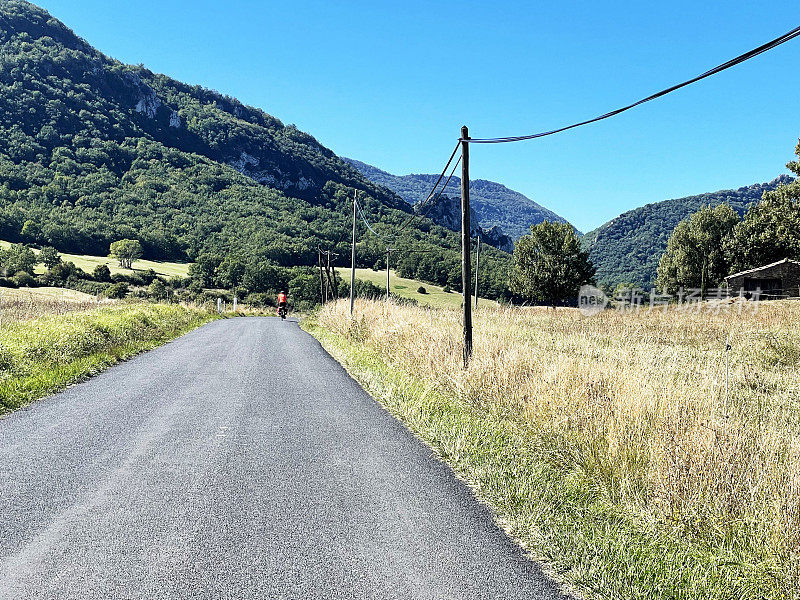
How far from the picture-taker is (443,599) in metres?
3.30

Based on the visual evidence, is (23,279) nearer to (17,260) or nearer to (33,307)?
(17,260)

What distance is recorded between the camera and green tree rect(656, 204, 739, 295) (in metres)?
58.9

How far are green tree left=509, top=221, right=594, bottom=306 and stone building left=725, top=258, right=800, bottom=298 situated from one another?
48.5 ft

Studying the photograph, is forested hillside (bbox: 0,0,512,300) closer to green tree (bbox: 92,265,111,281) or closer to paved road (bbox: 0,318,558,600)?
green tree (bbox: 92,265,111,281)

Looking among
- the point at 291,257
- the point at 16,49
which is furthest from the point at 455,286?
the point at 16,49

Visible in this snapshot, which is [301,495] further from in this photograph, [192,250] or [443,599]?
[192,250]

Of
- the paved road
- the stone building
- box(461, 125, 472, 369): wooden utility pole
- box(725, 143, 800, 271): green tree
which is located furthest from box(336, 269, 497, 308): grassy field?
the paved road

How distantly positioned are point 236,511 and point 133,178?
149 meters

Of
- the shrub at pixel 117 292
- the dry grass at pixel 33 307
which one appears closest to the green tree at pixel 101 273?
the shrub at pixel 117 292

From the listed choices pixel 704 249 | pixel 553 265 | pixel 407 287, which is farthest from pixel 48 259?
pixel 704 249

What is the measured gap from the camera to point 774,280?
133ft

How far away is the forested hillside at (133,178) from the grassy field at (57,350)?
174 feet

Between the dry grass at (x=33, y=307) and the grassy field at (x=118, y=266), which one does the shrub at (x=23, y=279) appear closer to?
the grassy field at (x=118, y=266)

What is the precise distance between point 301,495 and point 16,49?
7994 inches
